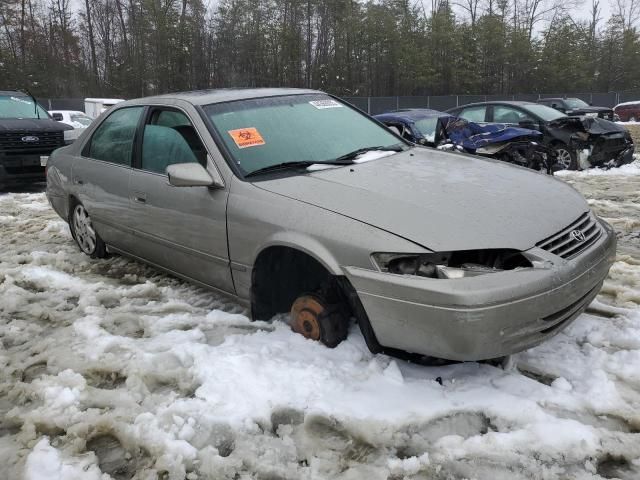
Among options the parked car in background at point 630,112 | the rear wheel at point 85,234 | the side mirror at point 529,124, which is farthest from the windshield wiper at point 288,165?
the parked car in background at point 630,112

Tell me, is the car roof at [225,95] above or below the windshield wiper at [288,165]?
above

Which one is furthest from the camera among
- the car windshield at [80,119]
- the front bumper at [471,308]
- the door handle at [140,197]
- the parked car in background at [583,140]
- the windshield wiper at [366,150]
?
the car windshield at [80,119]

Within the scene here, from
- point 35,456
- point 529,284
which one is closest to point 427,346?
point 529,284

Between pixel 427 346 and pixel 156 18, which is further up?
pixel 156 18

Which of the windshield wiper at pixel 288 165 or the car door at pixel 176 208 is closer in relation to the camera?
the windshield wiper at pixel 288 165

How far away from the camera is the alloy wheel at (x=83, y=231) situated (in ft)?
16.4

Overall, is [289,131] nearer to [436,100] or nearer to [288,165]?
[288,165]

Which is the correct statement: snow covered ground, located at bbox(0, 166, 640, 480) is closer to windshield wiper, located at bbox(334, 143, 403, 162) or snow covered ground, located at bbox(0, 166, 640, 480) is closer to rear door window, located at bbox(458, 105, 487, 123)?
windshield wiper, located at bbox(334, 143, 403, 162)

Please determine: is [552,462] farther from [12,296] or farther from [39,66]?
[39,66]

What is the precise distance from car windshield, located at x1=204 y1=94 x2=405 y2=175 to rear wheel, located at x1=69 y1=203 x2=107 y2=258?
6.57 ft

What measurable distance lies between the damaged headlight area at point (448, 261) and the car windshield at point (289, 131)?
110 centimetres

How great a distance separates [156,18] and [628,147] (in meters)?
40.4

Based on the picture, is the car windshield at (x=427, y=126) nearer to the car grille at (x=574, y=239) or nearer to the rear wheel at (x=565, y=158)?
the rear wheel at (x=565, y=158)

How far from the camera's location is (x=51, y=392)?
2.77 metres
